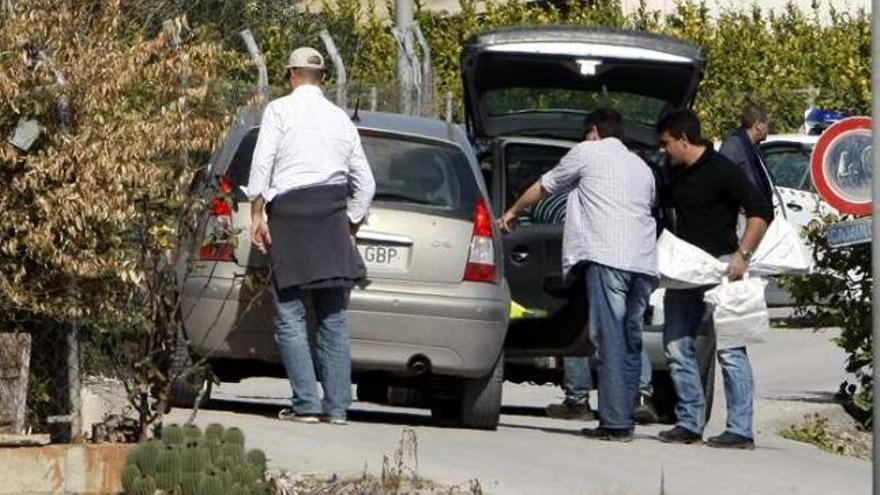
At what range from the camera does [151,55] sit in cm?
939

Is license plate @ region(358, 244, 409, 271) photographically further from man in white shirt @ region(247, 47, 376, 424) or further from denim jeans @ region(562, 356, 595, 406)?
denim jeans @ region(562, 356, 595, 406)

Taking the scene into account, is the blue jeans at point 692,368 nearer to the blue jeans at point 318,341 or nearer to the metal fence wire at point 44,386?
the blue jeans at point 318,341

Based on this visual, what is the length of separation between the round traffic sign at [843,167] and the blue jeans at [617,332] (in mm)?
1163

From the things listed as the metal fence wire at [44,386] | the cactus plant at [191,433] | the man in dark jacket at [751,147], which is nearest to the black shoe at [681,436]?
the man in dark jacket at [751,147]

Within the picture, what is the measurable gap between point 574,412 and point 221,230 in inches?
140

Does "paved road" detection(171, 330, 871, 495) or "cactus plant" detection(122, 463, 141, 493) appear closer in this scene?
"cactus plant" detection(122, 463, 141, 493)

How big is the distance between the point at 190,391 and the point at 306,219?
1.28 metres

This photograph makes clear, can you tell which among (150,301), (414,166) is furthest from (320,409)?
(150,301)

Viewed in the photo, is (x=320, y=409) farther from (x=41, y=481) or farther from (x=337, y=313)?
(x=41, y=481)

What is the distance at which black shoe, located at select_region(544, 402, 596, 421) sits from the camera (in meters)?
13.4

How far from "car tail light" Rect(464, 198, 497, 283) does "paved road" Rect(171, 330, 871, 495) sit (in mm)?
768

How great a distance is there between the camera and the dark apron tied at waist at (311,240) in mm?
11164

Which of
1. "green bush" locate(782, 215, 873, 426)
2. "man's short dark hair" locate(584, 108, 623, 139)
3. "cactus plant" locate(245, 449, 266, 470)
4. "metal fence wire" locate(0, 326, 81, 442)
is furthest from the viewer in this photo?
"green bush" locate(782, 215, 873, 426)

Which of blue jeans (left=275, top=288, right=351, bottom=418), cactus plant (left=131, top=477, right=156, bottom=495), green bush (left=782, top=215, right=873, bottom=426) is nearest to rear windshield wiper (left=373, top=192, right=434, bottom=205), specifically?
blue jeans (left=275, top=288, right=351, bottom=418)
